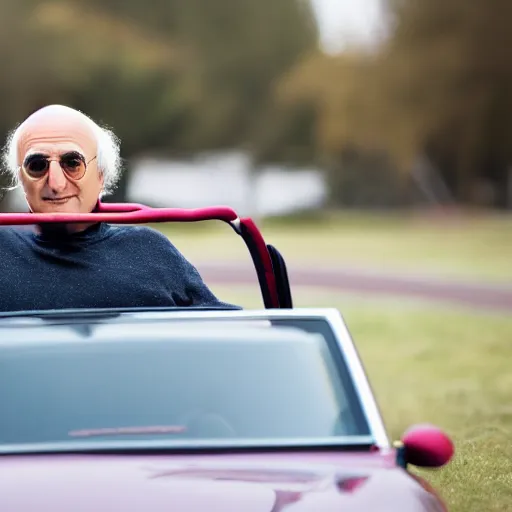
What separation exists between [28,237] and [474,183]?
6354cm

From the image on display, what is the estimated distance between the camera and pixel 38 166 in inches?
183

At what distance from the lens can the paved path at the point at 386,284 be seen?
20288 mm

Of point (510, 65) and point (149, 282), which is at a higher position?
point (149, 282)

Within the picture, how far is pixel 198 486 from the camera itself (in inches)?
122

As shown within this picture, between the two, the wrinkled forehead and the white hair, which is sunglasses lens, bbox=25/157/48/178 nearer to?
the wrinkled forehead

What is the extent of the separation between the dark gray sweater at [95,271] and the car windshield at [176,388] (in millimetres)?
642

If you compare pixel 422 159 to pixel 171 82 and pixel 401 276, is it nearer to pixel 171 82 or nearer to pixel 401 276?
pixel 171 82

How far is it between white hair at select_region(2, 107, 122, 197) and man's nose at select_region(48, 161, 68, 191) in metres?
0.18

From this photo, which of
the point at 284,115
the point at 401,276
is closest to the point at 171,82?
the point at 284,115

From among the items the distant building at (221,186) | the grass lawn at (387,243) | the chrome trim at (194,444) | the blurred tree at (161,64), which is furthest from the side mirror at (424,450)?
the distant building at (221,186)

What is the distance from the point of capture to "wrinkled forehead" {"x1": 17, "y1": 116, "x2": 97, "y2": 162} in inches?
184

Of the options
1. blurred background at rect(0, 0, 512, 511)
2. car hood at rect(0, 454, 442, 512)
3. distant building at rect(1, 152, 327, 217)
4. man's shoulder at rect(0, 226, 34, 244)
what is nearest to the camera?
car hood at rect(0, 454, 442, 512)

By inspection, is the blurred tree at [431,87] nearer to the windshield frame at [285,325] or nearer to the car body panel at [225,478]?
the windshield frame at [285,325]

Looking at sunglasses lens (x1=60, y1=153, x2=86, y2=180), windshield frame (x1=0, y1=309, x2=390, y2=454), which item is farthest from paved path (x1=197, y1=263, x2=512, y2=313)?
windshield frame (x1=0, y1=309, x2=390, y2=454)
